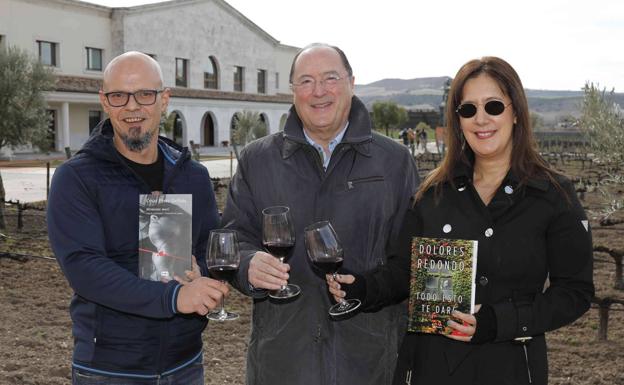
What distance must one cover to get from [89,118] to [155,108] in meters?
37.9

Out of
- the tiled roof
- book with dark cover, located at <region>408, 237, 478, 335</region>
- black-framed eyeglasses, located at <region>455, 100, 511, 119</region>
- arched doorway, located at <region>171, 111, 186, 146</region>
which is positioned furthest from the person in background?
arched doorway, located at <region>171, 111, 186, 146</region>

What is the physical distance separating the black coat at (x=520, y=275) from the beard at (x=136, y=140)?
1.36 meters

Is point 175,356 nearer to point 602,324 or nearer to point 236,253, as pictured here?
point 236,253

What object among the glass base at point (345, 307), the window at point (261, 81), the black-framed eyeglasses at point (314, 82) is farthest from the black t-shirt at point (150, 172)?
the window at point (261, 81)

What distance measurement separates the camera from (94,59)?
39219 mm

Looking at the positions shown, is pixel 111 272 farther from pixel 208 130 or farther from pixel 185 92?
pixel 208 130

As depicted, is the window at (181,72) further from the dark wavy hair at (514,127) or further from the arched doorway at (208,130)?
the dark wavy hair at (514,127)

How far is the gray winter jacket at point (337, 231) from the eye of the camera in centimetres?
309

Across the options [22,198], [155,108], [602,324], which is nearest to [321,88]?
[155,108]

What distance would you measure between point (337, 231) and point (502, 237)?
34.2 inches

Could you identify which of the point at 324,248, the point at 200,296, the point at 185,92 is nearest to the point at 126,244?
the point at 200,296

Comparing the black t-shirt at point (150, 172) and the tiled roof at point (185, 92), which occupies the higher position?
the tiled roof at point (185, 92)

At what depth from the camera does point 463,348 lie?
2.54 meters

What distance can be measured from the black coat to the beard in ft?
4.46
